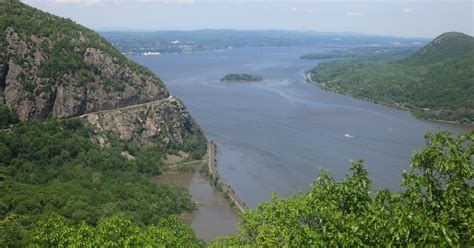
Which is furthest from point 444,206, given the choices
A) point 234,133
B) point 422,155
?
point 234,133

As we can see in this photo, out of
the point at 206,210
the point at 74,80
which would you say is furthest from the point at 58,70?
the point at 206,210

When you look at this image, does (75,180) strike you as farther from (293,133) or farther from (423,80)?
(423,80)

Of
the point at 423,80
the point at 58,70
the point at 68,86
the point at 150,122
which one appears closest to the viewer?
the point at 58,70

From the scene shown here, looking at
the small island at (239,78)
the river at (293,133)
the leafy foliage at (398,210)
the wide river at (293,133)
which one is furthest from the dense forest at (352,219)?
the small island at (239,78)

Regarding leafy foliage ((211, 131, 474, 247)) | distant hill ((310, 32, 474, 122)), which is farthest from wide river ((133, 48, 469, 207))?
leafy foliage ((211, 131, 474, 247))

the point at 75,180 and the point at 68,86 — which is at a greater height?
the point at 68,86

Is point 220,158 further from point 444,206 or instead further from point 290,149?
point 444,206

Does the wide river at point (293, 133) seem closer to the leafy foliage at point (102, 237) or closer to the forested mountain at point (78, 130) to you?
the forested mountain at point (78, 130)
